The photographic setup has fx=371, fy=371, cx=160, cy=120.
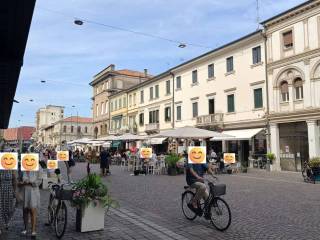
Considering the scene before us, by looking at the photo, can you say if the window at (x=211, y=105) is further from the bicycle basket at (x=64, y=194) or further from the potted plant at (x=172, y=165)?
the bicycle basket at (x=64, y=194)

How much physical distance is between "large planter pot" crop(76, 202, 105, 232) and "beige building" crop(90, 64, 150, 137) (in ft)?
180

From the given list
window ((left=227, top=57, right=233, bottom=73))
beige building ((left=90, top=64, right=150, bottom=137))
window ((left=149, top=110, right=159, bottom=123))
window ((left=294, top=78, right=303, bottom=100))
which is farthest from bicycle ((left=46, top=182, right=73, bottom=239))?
beige building ((left=90, top=64, right=150, bottom=137))

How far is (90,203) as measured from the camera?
773 centimetres

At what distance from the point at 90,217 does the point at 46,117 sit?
13601 centimetres

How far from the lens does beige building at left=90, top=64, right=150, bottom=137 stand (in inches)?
2467

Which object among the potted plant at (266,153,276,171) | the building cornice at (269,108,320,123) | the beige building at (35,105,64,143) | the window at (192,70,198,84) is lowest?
the potted plant at (266,153,276,171)

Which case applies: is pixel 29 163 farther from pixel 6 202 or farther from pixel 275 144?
pixel 275 144

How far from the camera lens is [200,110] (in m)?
36.9

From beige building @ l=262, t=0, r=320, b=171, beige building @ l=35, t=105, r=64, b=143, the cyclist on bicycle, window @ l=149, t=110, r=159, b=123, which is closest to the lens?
the cyclist on bicycle

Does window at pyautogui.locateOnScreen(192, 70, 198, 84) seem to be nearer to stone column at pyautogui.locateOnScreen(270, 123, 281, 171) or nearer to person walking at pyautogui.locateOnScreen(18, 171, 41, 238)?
stone column at pyautogui.locateOnScreen(270, 123, 281, 171)

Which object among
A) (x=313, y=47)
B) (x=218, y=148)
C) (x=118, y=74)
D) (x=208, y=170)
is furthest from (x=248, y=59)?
(x=118, y=74)

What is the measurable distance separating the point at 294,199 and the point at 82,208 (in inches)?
294

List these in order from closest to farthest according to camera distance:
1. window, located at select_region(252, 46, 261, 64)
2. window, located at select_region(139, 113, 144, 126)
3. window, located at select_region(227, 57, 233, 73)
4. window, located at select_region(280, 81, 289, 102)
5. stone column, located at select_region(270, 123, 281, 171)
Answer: window, located at select_region(280, 81, 289, 102), stone column, located at select_region(270, 123, 281, 171), window, located at select_region(252, 46, 261, 64), window, located at select_region(227, 57, 233, 73), window, located at select_region(139, 113, 144, 126)

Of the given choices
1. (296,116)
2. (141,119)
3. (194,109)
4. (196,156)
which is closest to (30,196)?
(196,156)
